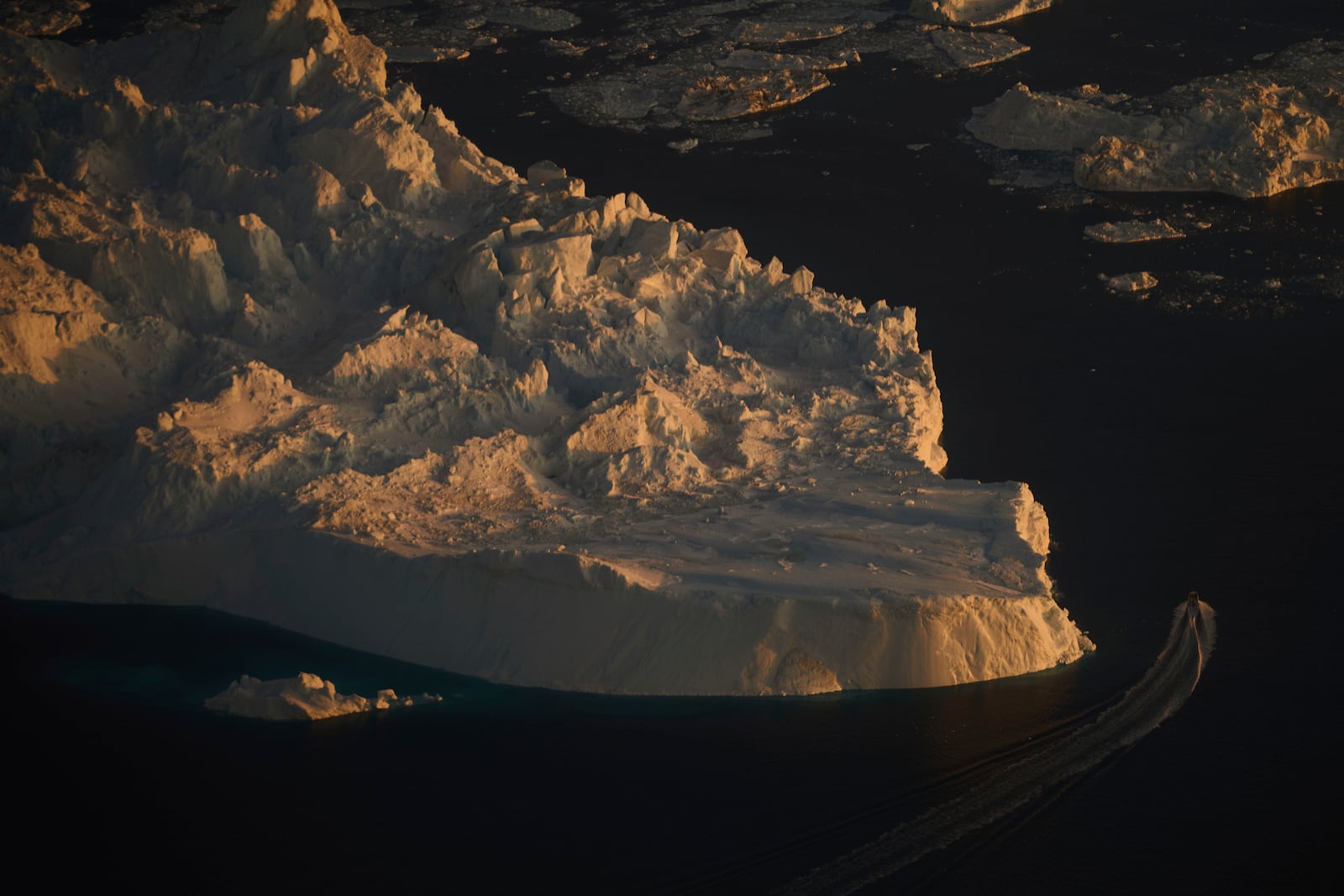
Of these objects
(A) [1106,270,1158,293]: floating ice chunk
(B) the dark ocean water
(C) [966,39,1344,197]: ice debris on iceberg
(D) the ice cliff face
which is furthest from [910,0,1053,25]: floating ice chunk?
(D) the ice cliff face

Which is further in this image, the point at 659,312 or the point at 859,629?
the point at 659,312

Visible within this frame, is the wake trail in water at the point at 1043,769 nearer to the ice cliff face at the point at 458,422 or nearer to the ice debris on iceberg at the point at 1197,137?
the ice cliff face at the point at 458,422

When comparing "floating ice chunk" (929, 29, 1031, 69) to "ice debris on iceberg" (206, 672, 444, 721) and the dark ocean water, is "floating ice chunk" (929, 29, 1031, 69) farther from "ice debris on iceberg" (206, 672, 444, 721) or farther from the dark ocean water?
"ice debris on iceberg" (206, 672, 444, 721)

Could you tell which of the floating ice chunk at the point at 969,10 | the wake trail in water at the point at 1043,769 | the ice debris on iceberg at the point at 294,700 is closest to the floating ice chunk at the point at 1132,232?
the floating ice chunk at the point at 969,10

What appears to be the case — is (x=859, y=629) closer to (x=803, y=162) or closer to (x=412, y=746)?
(x=412, y=746)

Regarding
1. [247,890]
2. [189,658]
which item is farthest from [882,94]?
[247,890]
